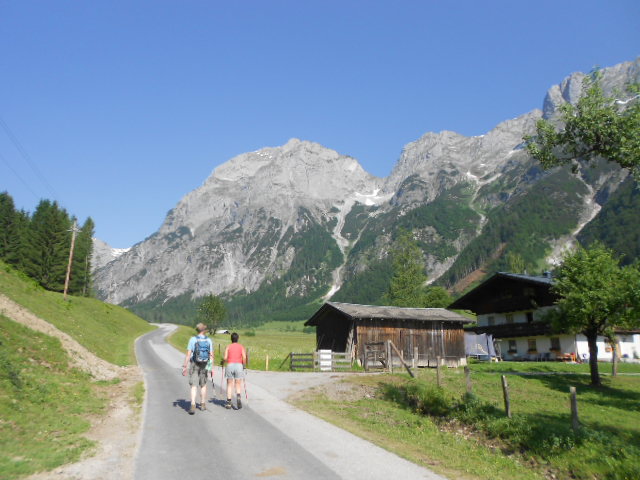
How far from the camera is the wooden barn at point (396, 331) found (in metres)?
38.1

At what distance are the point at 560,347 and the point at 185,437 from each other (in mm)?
50599

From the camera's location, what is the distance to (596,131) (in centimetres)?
1962

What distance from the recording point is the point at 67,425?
37.5 feet

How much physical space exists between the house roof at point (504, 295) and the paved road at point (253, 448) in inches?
1751

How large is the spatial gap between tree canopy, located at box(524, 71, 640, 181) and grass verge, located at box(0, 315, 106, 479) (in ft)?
72.6

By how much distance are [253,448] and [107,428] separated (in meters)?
4.55

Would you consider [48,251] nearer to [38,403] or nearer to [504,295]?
[38,403]

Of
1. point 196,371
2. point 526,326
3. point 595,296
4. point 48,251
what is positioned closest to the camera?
point 196,371

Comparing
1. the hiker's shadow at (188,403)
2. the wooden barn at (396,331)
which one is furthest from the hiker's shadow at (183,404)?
the wooden barn at (396,331)

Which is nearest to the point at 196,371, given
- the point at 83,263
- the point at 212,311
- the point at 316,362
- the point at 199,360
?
the point at 199,360

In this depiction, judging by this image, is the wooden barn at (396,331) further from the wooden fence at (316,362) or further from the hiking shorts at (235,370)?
the hiking shorts at (235,370)

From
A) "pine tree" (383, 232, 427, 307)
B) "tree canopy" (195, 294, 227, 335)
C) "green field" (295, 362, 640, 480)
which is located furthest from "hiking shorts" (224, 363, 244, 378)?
"tree canopy" (195, 294, 227, 335)

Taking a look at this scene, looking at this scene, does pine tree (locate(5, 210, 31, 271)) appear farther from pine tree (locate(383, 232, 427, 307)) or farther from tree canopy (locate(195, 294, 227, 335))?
pine tree (locate(383, 232, 427, 307))

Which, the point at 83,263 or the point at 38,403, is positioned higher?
the point at 83,263
